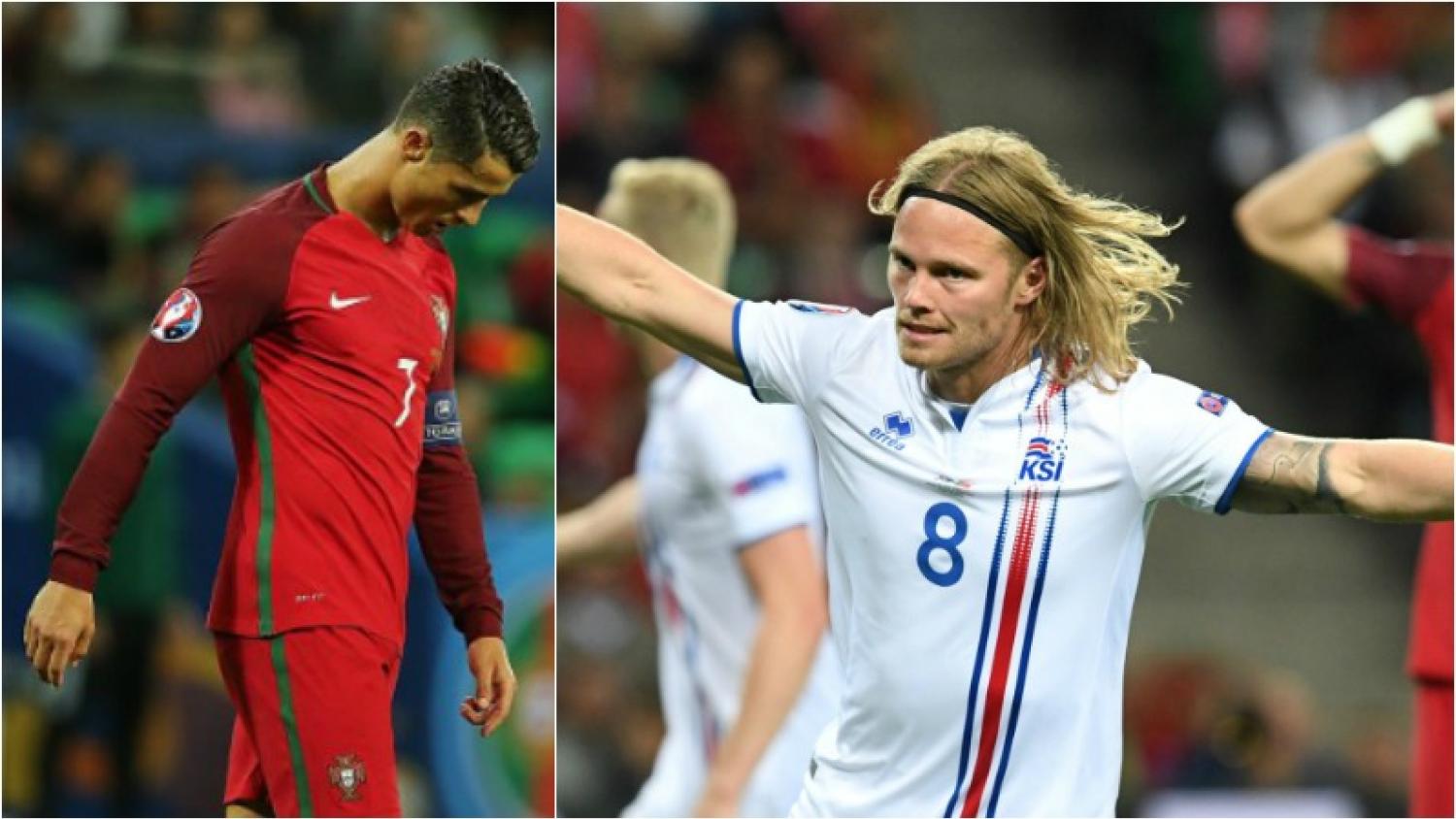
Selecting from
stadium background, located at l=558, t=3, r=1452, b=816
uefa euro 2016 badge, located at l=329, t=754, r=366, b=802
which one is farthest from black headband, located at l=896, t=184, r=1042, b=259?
stadium background, located at l=558, t=3, r=1452, b=816

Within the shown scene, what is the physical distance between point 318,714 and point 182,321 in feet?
2.15

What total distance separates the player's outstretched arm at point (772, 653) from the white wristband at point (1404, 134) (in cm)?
191

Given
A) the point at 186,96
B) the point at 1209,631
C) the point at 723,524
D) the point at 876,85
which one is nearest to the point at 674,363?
the point at 723,524

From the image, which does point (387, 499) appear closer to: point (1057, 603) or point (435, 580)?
point (435, 580)

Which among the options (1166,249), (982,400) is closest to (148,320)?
(982,400)

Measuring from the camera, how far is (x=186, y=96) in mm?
6141

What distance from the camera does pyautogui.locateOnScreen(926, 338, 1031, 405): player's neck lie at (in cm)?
389

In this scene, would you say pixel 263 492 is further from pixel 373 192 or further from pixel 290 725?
pixel 373 192

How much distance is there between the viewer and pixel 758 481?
5.25m

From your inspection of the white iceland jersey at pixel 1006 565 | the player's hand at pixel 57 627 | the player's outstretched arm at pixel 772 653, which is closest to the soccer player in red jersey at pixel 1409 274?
the player's outstretched arm at pixel 772 653

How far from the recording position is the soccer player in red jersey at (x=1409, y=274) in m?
5.46

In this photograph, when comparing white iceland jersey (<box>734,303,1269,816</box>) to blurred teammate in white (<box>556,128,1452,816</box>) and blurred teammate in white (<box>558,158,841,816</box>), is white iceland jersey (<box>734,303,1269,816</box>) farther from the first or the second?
blurred teammate in white (<box>558,158,841,816</box>)

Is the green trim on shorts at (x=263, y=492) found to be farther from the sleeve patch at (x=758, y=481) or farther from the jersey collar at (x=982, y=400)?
the sleeve patch at (x=758, y=481)

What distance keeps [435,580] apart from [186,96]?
2741 millimetres
